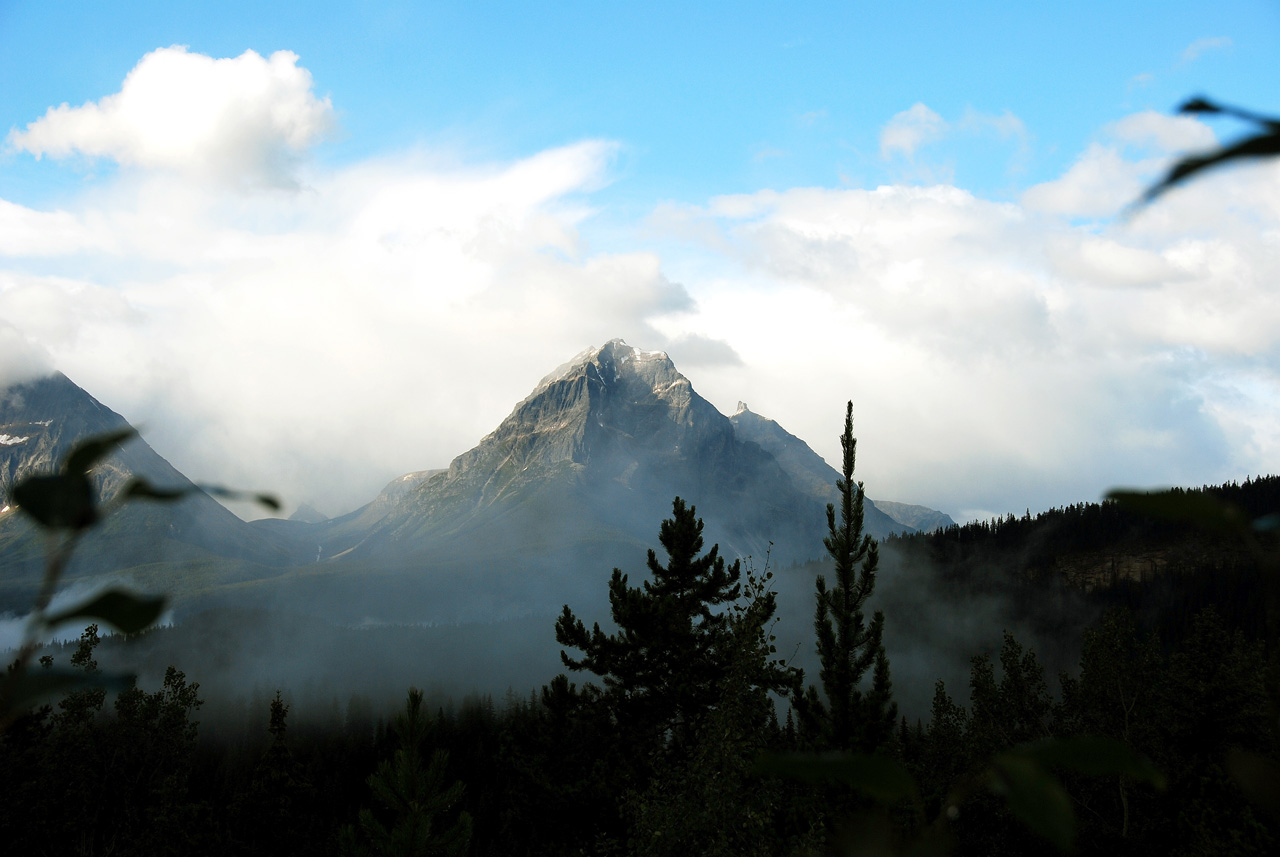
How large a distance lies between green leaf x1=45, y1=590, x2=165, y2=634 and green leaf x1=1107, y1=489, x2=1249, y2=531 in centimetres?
124

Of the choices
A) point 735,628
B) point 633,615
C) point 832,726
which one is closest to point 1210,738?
point 832,726

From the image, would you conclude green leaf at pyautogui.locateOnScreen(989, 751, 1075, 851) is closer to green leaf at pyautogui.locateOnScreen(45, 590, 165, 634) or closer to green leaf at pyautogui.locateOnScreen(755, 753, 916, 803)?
green leaf at pyautogui.locateOnScreen(755, 753, 916, 803)

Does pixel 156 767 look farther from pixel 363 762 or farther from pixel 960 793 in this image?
pixel 363 762

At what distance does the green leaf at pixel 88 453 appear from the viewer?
858 mm

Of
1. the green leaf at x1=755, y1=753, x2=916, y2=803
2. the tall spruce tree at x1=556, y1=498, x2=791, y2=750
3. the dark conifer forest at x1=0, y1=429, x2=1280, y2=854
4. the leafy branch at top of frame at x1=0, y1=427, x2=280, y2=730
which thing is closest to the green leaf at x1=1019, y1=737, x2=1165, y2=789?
the dark conifer forest at x1=0, y1=429, x2=1280, y2=854

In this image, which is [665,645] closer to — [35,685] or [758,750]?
[758,750]

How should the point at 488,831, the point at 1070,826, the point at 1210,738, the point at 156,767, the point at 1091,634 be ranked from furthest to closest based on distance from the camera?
the point at 488,831, the point at 156,767, the point at 1091,634, the point at 1210,738, the point at 1070,826

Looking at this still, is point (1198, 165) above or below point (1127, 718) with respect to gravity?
above

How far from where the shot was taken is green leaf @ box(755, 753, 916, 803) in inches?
39.2

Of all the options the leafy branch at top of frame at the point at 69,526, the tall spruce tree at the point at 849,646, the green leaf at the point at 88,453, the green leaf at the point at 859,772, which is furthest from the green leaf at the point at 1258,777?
the tall spruce tree at the point at 849,646

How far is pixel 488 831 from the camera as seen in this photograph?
8325 cm

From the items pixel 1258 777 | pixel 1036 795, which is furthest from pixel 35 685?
pixel 1258 777

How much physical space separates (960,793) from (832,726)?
22385mm

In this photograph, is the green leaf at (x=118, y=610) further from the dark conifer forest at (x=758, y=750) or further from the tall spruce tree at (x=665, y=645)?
the tall spruce tree at (x=665, y=645)
